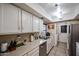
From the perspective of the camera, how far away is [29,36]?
2.64 metres

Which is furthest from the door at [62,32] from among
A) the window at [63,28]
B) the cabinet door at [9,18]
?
the cabinet door at [9,18]

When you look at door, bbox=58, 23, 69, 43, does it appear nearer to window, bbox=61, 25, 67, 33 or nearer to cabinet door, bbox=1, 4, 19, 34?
window, bbox=61, 25, 67, 33

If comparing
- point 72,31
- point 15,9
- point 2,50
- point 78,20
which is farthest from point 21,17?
point 78,20

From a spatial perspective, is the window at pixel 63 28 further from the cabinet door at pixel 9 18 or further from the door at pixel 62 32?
the cabinet door at pixel 9 18

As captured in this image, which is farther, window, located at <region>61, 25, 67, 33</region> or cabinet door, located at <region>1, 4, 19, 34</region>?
window, located at <region>61, 25, 67, 33</region>

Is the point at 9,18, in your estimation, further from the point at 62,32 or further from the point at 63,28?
the point at 62,32

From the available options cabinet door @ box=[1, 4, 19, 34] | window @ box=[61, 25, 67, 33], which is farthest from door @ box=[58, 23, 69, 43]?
cabinet door @ box=[1, 4, 19, 34]

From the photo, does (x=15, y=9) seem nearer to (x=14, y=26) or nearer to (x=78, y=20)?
(x=14, y=26)

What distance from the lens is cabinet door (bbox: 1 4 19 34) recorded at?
1190 millimetres

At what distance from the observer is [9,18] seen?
4.31 feet

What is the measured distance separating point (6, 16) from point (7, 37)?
1.83 feet

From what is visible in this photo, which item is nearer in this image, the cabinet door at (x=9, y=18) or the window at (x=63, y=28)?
the cabinet door at (x=9, y=18)

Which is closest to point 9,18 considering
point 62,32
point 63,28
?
point 63,28

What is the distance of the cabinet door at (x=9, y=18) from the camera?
1190mm
